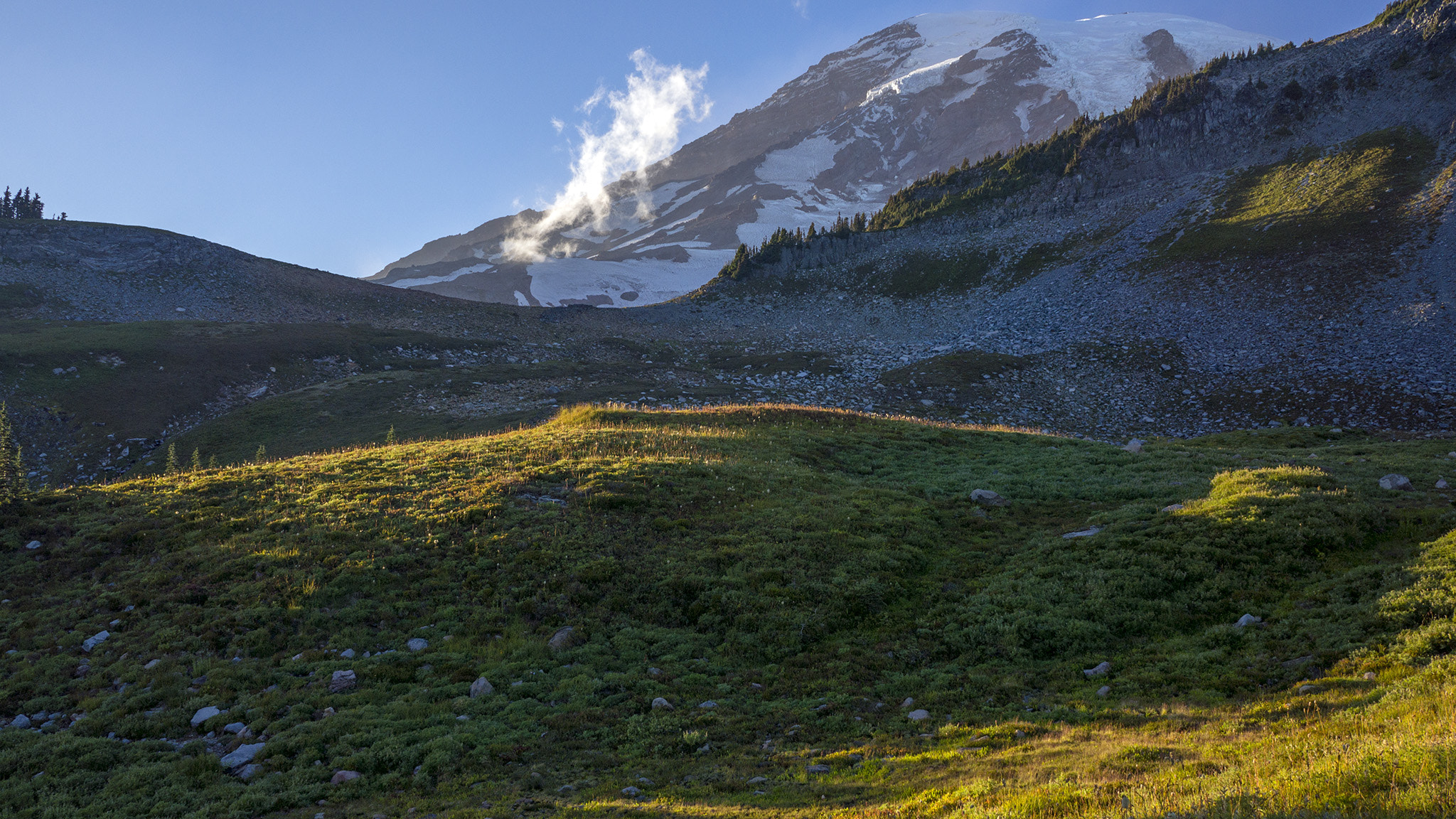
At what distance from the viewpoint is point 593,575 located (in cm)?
1529

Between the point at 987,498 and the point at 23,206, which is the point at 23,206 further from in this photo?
the point at 987,498

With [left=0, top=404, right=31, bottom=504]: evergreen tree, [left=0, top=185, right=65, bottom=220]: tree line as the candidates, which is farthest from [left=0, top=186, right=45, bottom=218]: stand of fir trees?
[left=0, top=404, right=31, bottom=504]: evergreen tree

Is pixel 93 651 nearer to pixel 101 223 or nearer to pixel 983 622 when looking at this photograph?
pixel 983 622

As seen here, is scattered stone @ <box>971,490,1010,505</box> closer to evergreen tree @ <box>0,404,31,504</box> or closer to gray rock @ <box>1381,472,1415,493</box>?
gray rock @ <box>1381,472,1415,493</box>

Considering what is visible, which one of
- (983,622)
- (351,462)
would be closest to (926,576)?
(983,622)

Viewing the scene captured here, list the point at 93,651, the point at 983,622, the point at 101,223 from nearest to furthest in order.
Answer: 1. the point at 93,651
2. the point at 983,622
3. the point at 101,223

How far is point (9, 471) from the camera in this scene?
17906mm

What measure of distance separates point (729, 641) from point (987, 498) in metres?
11.1

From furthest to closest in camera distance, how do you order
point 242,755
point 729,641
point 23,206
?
point 23,206
point 729,641
point 242,755

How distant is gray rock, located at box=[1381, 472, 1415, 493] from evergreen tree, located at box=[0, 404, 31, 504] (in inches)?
1411

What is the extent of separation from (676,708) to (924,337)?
62.3 meters

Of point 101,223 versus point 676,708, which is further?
point 101,223

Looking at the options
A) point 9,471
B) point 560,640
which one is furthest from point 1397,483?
point 9,471

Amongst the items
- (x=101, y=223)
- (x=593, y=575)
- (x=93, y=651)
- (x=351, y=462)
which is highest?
(x=101, y=223)
